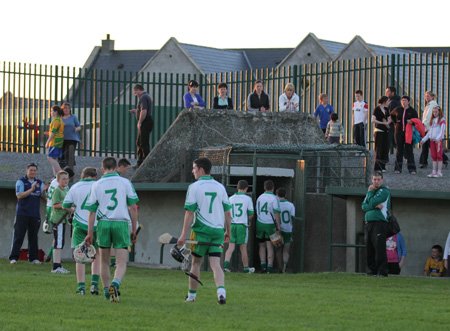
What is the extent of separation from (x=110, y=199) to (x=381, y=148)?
10.9 metres

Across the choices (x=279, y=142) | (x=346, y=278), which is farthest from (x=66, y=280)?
(x=279, y=142)

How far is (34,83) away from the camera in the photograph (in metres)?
24.3

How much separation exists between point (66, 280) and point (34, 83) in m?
11.6

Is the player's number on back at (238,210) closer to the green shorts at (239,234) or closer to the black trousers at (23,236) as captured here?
the green shorts at (239,234)

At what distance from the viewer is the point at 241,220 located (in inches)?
693

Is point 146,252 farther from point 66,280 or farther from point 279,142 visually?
point 66,280

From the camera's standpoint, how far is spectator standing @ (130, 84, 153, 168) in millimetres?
20861

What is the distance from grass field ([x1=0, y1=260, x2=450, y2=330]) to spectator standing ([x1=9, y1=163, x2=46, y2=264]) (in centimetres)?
279

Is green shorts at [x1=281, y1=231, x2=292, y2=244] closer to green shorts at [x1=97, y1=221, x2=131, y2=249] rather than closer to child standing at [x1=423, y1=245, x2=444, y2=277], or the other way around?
child standing at [x1=423, y1=245, x2=444, y2=277]

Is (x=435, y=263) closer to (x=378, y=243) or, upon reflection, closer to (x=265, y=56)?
(x=378, y=243)

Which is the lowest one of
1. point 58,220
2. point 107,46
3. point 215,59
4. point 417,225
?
point 417,225

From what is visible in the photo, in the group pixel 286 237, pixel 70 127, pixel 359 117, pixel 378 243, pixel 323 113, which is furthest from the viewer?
pixel 323 113

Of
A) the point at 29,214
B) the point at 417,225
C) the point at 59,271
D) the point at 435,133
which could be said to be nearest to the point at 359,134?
the point at 435,133

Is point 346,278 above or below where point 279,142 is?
below
